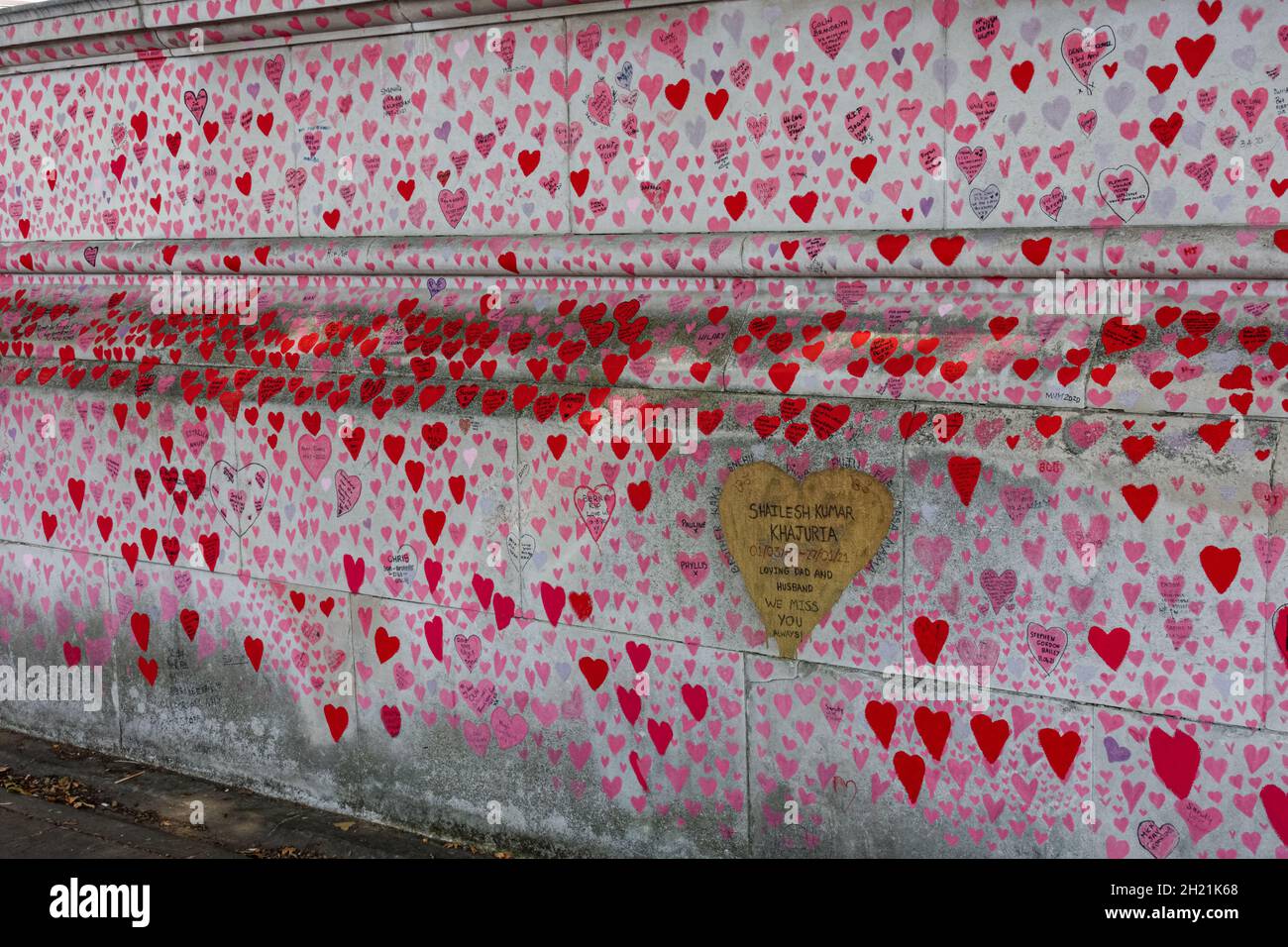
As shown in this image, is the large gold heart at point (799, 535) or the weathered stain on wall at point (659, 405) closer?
the weathered stain on wall at point (659, 405)

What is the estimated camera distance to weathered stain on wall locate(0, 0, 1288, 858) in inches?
156

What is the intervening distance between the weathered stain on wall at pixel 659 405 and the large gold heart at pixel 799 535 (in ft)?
0.19

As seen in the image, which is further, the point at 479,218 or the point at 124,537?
the point at 124,537

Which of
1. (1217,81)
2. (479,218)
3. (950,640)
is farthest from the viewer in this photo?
(479,218)

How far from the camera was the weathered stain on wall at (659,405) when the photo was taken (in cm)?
396

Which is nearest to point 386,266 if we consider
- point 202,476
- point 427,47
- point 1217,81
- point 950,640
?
point 427,47

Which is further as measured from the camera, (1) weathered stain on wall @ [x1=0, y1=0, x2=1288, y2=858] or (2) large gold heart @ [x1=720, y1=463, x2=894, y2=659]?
(2) large gold heart @ [x1=720, y1=463, x2=894, y2=659]

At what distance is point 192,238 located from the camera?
20.3 ft

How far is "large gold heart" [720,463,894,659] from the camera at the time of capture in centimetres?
441

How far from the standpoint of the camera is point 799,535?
4.53 metres

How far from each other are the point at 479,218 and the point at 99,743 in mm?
3084

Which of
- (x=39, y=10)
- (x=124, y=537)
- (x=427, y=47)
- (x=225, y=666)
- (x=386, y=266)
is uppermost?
(x=39, y=10)

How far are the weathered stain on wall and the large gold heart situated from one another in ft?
0.19

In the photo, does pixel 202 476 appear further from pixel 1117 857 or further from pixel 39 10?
pixel 1117 857
